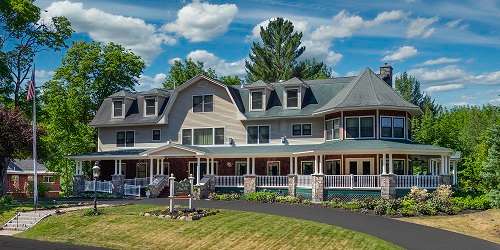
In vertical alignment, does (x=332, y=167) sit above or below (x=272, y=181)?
above

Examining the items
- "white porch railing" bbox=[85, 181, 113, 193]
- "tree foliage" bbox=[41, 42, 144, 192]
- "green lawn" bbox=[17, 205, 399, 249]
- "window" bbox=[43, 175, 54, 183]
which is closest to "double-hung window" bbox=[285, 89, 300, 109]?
"white porch railing" bbox=[85, 181, 113, 193]

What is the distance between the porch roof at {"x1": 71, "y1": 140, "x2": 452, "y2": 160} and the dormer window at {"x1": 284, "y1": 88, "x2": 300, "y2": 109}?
3034mm

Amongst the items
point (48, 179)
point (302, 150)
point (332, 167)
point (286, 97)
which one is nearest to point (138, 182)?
point (286, 97)

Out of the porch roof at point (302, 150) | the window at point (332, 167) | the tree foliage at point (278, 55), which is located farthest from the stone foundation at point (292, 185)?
the tree foliage at point (278, 55)

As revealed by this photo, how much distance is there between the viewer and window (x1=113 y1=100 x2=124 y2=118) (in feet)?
159

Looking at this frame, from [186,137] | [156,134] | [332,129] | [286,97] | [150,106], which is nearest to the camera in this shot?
[332,129]

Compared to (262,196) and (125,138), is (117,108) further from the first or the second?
(262,196)

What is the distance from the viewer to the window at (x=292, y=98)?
139 feet

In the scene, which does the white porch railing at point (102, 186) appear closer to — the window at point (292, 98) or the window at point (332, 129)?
the window at point (292, 98)

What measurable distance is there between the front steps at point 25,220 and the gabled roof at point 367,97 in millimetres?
18771

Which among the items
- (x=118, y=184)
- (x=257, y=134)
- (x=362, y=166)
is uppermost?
(x=257, y=134)

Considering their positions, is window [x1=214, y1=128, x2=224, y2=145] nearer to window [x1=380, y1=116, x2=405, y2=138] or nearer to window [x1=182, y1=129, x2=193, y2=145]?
window [x1=182, y1=129, x2=193, y2=145]

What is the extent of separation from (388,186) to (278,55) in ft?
155

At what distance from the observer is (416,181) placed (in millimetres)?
34375
